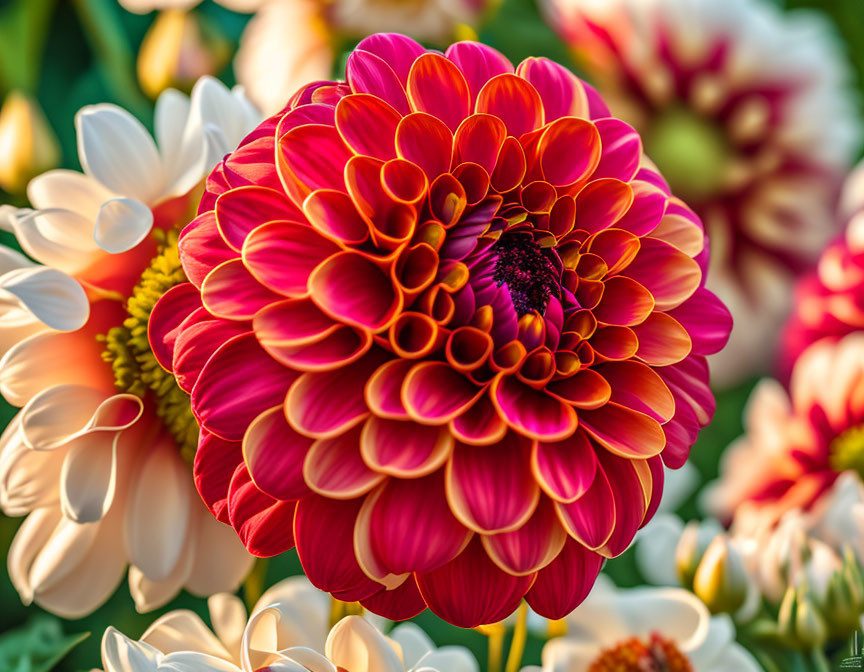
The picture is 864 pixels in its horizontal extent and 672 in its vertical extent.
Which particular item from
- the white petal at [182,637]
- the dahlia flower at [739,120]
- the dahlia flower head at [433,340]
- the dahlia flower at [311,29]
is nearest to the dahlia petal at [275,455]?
the dahlia flower head at [433,340]

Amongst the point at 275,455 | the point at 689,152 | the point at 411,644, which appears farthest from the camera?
the point at 689,152

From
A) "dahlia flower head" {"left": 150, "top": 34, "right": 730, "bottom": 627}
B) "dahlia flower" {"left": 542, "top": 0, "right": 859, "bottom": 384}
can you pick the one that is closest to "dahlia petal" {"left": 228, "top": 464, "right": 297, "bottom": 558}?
"dahlia flower head" {"left": 150, "top": 34, "right": 730, "bottom": 627}

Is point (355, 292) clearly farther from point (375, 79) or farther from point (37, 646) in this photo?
point (37, 646)

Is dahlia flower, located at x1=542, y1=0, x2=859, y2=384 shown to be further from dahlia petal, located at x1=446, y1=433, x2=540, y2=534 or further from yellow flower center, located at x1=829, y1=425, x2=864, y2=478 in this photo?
dahlia petal, located at x1=446, y1=433, x2=540, y2=534

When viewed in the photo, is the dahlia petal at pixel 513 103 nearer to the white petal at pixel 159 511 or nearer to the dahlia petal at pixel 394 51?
the dahlia petal at pixel 394 51

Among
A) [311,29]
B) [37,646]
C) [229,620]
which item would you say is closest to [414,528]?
[229,620]

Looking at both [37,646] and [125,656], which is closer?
[125,656]

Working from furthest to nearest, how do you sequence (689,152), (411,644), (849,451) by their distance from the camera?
1. (689,152)
2. (849,451)
3. (411,644)
